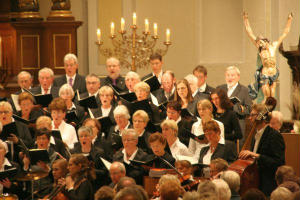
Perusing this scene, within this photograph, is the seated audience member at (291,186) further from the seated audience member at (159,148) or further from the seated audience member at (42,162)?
the seated audience member at (42,162)

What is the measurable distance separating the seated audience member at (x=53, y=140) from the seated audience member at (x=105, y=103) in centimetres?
76

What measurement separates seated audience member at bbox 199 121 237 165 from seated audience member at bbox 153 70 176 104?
4.69ft

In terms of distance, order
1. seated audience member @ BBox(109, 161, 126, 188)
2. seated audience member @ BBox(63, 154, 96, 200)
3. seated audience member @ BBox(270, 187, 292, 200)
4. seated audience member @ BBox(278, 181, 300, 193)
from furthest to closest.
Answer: seated audience member @ BBox(109, 161, 126, 188), seated audience member @ BBox(63, 154, 96, 200), seated audience member @ BBox(278, 181, 300, 193), seated audience member @ BBox(270, 187, 292, 200)

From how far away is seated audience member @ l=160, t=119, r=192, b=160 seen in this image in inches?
273

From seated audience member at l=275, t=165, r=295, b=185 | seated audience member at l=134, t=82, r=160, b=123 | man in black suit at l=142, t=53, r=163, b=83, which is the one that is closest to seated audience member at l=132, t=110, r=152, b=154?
seated audience member at l=134, t=82, r=160, b=123

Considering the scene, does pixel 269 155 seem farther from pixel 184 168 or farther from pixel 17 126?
pixel 17 126

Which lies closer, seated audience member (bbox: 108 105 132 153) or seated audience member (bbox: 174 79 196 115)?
seated audience member (bbox: 108 105 132 153)

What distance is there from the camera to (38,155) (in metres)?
6.56

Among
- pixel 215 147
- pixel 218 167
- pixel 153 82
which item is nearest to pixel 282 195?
pixel 218 167

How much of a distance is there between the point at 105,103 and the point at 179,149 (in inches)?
51.3

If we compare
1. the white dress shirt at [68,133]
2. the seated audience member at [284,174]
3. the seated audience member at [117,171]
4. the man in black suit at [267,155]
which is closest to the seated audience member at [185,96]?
the white dress shirt at [68,133]

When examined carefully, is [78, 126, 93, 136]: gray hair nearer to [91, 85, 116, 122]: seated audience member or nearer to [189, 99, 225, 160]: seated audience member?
[91, 85, 116, 122]: seated audience member

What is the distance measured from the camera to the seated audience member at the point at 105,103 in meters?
7.84

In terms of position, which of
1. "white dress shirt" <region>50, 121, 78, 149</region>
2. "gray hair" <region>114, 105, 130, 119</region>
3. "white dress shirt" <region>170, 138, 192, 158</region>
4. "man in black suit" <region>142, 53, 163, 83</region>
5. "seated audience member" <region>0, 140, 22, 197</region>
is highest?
"man in black suit" <region>142, 53, 163, 83</region>
